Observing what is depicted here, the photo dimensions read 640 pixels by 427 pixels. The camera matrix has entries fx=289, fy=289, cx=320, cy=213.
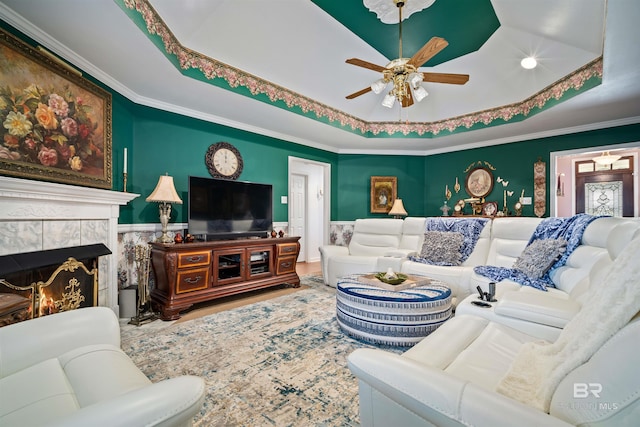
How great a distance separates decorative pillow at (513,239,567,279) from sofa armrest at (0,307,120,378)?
10.5 feet

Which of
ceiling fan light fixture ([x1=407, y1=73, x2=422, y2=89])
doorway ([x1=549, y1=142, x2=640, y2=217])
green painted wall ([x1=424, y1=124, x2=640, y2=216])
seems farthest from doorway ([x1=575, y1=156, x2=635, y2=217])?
ceiling fan light fixture ([x1=407, y1=73, x2=422, y2=89])

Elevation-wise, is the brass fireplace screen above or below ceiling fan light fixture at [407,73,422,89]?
below

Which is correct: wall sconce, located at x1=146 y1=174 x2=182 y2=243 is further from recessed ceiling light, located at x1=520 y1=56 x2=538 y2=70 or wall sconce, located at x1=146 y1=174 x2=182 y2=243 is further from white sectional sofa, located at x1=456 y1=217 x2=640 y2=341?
recessed ceiling light, located at x1=520 y1=56 x2=538 y2=70

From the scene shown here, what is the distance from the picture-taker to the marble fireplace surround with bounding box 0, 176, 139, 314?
1878mm

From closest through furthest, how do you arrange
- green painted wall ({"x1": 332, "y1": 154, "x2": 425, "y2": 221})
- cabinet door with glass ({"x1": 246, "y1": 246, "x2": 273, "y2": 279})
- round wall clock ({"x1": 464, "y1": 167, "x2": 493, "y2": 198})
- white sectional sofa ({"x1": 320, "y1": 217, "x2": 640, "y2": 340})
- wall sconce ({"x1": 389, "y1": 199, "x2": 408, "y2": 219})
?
white sectional sofa ({"x1": 320, "y1": 217, "x2": 640, "y2": 340}) → cabinet door with glass ({"x1": 246, "y1": 246, "x2": 273, "y2": 279}) → round wall clock ({"x1": 464, "y1": 167, "x2": 493, "y2": 198}) → wall sconce ({"x1": 389, "y1": 199, "x2": 408, "y2": 219}) → green painted wall ({"x1": 332, "y1": 154, "x2": 425, "y2": 221})

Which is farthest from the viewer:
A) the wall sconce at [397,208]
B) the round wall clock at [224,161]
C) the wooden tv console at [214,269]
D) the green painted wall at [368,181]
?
the green painted wall at [368,181]

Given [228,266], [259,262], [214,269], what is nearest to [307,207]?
[259,262]

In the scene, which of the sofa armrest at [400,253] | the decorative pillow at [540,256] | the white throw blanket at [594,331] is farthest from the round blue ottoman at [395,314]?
the sofa armrest at [400,253]

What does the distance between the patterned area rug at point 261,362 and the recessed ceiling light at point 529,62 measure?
3.75 meters

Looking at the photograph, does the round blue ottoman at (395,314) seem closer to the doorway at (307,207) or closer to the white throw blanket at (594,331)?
the white throw blanket at (594,331)

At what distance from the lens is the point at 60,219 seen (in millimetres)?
2252

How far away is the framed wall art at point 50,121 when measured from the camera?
6.20ft

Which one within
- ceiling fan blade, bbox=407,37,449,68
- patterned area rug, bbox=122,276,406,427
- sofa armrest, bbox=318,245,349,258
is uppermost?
ceiling fan blade, bbox=407,37,449,68
